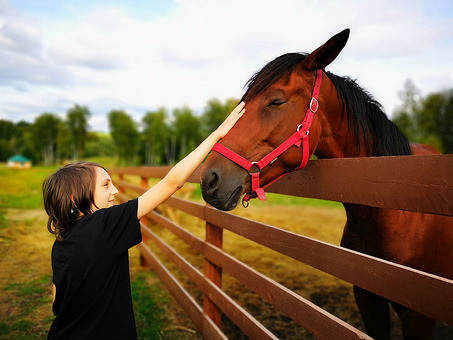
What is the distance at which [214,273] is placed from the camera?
2.95m

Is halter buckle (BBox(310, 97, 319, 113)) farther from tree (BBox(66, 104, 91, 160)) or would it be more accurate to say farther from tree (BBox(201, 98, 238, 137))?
tree (BBox(66, 104, 91, 160))

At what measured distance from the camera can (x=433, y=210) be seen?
108cm

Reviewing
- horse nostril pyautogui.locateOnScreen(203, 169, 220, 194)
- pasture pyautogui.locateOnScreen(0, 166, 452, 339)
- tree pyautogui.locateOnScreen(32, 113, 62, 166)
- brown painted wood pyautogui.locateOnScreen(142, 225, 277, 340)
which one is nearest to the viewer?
horse nostril pyautogui.locateOnScreen(203, 169, 220, 194)

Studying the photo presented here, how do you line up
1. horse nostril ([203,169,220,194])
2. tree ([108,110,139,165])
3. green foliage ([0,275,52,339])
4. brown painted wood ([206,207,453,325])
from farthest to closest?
tree ([108,110,139,165])
green foliage ([0,275,52,339])
horse nostril ([203,169,220,194])
brown painted wood ([206,207,453,325])

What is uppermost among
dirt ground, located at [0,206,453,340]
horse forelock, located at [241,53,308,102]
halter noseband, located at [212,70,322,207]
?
horse forelock, located at [241,53,308,102]

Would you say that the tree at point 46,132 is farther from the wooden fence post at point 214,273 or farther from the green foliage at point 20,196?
the wooden fence post at point 214,273

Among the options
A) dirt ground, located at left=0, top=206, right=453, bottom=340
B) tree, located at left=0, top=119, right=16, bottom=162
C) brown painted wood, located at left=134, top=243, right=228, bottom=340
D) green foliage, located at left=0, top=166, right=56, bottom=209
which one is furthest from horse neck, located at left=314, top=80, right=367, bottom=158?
tree, located at left=0, top=119, right=16, bottom=162

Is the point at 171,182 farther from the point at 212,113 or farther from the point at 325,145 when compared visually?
the point at 212,113

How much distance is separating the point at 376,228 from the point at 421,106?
43654 mm

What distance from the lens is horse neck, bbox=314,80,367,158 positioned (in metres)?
2.15

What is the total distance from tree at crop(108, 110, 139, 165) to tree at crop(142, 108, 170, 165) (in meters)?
2.36

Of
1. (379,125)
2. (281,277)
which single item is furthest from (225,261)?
(281,277)

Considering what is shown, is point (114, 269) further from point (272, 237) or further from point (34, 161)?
point (34, 161)

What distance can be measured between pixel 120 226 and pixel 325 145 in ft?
4.89
